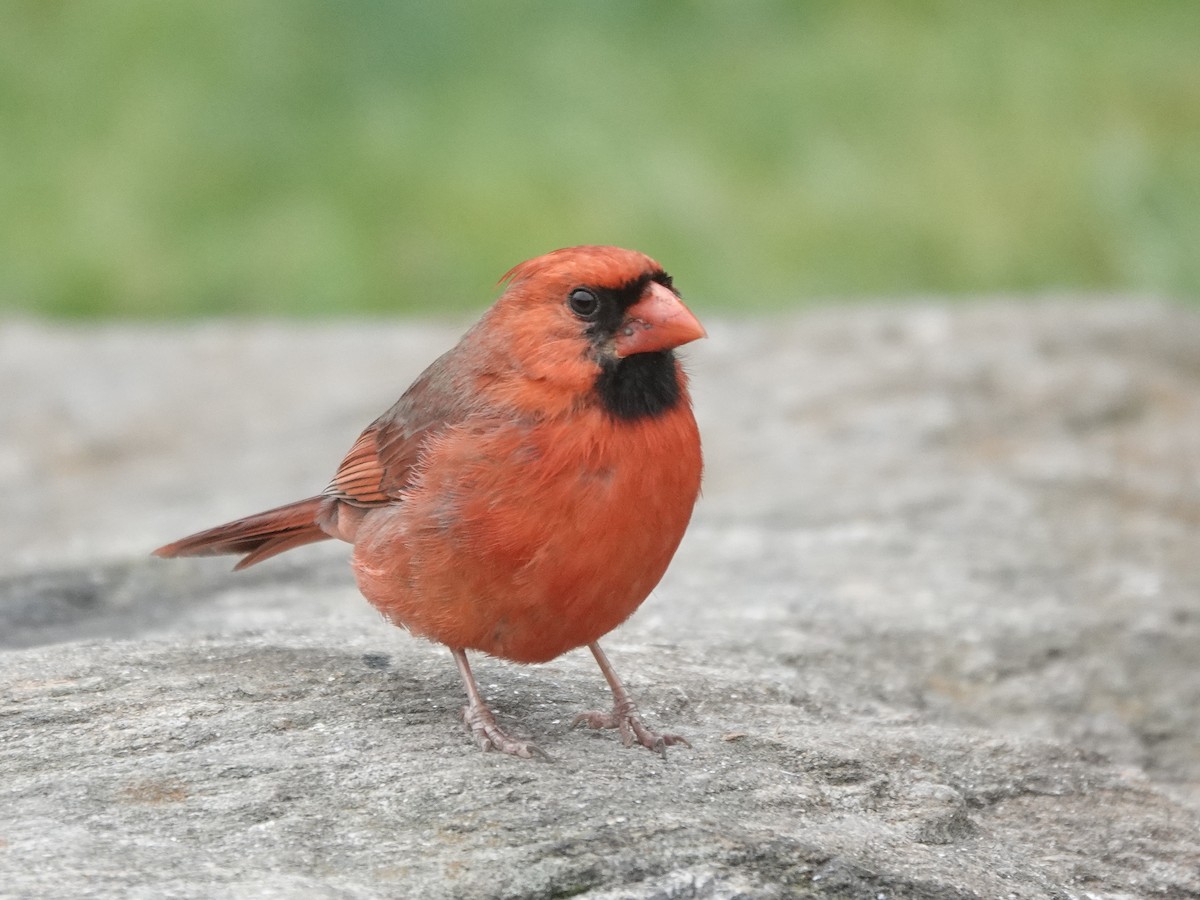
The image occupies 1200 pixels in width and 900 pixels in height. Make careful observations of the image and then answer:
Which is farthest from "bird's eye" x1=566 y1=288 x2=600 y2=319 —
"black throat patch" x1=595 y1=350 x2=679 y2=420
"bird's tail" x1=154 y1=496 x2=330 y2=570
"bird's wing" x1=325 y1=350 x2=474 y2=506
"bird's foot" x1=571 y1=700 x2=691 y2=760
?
"bird's tail" x1=154 y1=496 x2=330 y2=570

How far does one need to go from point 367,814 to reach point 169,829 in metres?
0.33

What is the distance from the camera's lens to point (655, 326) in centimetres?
327

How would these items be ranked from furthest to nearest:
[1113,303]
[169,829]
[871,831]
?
[1113,303]
[871,831]
[169,829]

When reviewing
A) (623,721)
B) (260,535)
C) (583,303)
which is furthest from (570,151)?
(623,721)

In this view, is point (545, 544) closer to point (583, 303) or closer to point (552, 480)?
point (552, 480)

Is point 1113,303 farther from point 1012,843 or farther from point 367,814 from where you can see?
point 367,814

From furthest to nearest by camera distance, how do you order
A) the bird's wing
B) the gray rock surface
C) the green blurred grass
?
the green blurred grass < the bird's wing < the gray rock surface

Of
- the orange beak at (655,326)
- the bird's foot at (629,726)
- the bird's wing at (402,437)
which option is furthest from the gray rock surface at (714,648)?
the orange beak at (655,326)

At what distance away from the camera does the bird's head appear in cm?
328

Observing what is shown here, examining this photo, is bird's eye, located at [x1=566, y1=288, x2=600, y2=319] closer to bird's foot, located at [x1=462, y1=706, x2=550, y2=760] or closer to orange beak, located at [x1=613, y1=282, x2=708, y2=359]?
orange beak, located at [x1=613, y1=282, x2=708, y2=359]

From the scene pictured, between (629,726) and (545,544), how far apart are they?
1.63 ft

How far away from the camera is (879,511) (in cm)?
549

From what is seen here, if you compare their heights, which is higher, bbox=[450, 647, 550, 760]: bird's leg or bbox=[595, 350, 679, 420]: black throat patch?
bbox=[595, 350, 679, 420]: black throat patch

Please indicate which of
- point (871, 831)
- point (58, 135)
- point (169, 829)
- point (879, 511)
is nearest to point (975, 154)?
point (879, 511)
